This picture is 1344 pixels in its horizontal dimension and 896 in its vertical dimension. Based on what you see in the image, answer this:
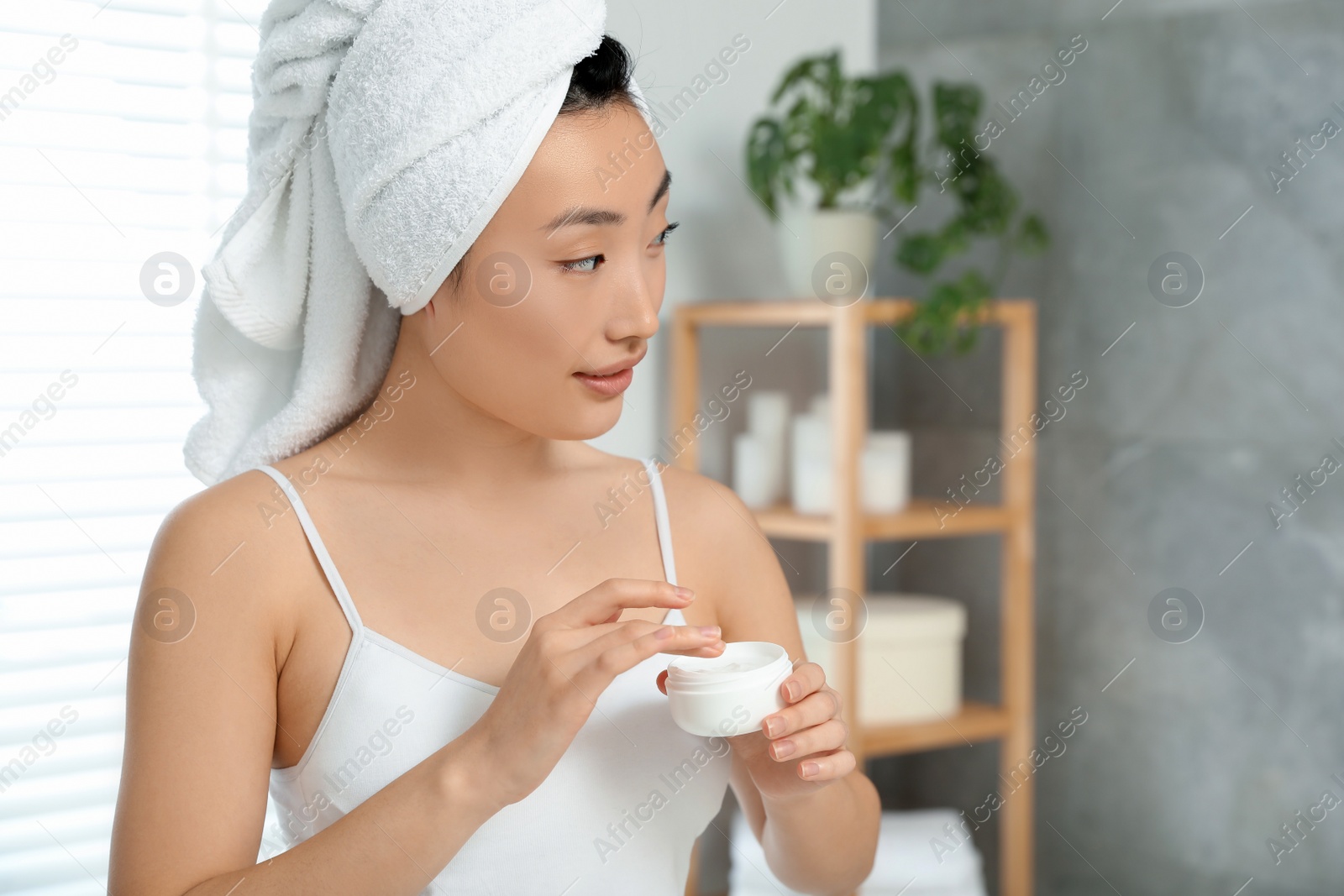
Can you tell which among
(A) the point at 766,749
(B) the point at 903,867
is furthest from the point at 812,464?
(A) the point at 766,749

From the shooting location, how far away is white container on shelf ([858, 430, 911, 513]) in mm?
1724

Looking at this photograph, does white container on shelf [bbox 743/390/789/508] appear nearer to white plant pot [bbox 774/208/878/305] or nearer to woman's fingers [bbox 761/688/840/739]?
white plant pot [bbox 774/208/878/305]

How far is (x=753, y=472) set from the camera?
5.75 ft

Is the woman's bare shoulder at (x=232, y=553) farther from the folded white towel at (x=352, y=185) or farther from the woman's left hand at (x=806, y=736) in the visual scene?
the woman's left hand at (x=806, y=736)

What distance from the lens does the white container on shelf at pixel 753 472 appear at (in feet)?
5.73

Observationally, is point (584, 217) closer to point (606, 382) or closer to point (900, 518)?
point (606, 382)

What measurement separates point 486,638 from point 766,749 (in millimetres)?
213

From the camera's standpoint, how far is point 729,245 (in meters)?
1.77

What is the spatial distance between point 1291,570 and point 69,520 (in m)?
1.59

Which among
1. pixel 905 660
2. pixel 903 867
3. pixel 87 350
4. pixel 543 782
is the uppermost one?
pixel 87 350

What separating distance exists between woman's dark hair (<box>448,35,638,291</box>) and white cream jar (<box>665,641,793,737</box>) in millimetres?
307

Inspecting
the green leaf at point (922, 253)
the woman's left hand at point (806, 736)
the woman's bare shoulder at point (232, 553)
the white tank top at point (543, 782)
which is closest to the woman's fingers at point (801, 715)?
the woman's left hand at point (806, 736)

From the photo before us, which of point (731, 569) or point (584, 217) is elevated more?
point (584, 217)

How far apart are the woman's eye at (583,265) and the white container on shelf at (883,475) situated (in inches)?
39.4
